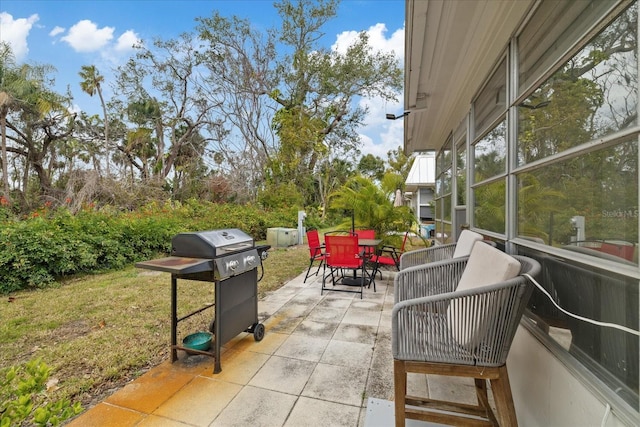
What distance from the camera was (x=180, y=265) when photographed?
2047 millimetres

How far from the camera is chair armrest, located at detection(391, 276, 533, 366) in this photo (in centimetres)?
137

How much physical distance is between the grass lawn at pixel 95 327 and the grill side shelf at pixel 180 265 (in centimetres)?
89

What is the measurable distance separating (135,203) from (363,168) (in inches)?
833

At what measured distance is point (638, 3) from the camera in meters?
1.00

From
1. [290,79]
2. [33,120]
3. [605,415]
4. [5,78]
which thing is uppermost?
[290,79]

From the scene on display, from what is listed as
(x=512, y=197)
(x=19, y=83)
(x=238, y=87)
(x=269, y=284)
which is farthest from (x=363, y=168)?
(x=512, y=197)

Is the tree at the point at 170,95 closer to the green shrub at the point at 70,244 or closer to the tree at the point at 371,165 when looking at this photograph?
the green shrub at the point at 70,244

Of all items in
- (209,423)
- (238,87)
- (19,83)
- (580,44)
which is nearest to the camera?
(580,44)

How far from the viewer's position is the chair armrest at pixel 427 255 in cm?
328

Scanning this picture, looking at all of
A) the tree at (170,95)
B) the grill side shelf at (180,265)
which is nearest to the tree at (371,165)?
the tree at (170,95)

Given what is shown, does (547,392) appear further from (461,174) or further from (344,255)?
(461,174)

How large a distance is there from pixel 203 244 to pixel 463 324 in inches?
68.0

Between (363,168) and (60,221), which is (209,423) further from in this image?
(363,168)

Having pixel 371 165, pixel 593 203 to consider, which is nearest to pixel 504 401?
pixel 593 203
